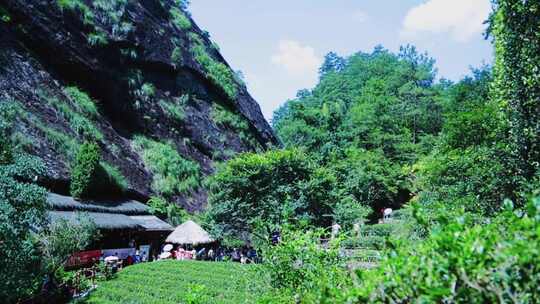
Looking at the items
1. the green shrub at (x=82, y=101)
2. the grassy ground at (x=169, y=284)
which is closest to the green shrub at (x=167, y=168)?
the green shrub at (x=82, y=101)

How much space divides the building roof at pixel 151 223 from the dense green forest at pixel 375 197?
185 cm

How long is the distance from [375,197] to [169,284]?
24.2 m

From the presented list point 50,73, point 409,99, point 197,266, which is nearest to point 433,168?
point 197,266

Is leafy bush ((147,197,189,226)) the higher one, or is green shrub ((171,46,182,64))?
green shrub ((171,46,182,64))

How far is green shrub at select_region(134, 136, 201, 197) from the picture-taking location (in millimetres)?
28625

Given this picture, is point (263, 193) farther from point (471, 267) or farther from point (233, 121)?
point (471, 267)

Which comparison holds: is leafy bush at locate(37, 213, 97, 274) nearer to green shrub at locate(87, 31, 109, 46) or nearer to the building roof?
the building roof

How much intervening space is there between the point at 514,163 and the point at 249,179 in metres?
13.6


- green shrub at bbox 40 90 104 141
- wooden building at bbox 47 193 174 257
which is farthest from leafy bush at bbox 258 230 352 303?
green shrub at bbox 40 90 104 141

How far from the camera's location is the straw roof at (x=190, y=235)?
947 inches

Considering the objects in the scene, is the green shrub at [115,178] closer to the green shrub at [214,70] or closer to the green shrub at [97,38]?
the green shrub at [97,38]

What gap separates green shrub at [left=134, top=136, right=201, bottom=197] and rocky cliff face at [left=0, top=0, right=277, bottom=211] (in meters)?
0.07

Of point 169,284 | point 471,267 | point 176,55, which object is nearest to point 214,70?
point 176,55

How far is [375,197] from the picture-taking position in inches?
1457
